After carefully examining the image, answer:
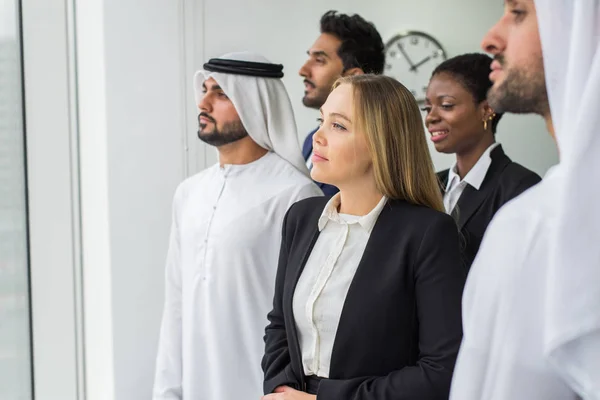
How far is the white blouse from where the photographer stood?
60.8 inches

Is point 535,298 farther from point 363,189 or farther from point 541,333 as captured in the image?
point 363,189

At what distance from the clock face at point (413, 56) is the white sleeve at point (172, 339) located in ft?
6.78

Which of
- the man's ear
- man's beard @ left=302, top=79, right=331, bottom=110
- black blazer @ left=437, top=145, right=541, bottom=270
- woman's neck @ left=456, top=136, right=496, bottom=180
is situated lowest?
black blazer @ left=437, top=145, right=541, bottom=270

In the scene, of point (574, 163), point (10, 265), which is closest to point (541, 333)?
point (574, 163)

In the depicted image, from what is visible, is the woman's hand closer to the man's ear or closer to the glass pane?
the glass pane

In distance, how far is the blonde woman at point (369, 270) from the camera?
1437 millimetres

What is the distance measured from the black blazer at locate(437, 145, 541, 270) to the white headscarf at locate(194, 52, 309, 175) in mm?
Result: 550

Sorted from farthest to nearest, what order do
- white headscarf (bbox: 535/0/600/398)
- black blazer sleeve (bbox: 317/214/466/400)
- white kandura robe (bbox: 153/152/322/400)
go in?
white kandura robe (bbox: 153/152/322/400), black blazer sleeve (bbox: 317/214/466/400), white headscarf (bbox: 535/0/600/398)

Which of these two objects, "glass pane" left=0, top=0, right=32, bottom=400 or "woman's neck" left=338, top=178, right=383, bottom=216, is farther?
"glass pane" left=0, top=0, right=32, bottom=400

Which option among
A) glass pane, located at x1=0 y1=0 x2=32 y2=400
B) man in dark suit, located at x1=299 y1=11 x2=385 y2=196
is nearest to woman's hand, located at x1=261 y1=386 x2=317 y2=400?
glass pane, located at x1=0 y1=0 x2=32 y2=400

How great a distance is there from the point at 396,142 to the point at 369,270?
0.30 meters

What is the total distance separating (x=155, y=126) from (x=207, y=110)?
3.00ft

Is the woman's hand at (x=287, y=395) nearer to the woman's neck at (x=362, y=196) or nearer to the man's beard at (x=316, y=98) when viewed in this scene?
the woman's neck at (x=362, y=196)

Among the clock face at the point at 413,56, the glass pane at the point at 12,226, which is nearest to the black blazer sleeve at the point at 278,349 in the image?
the glass pane at the point at 12,226
